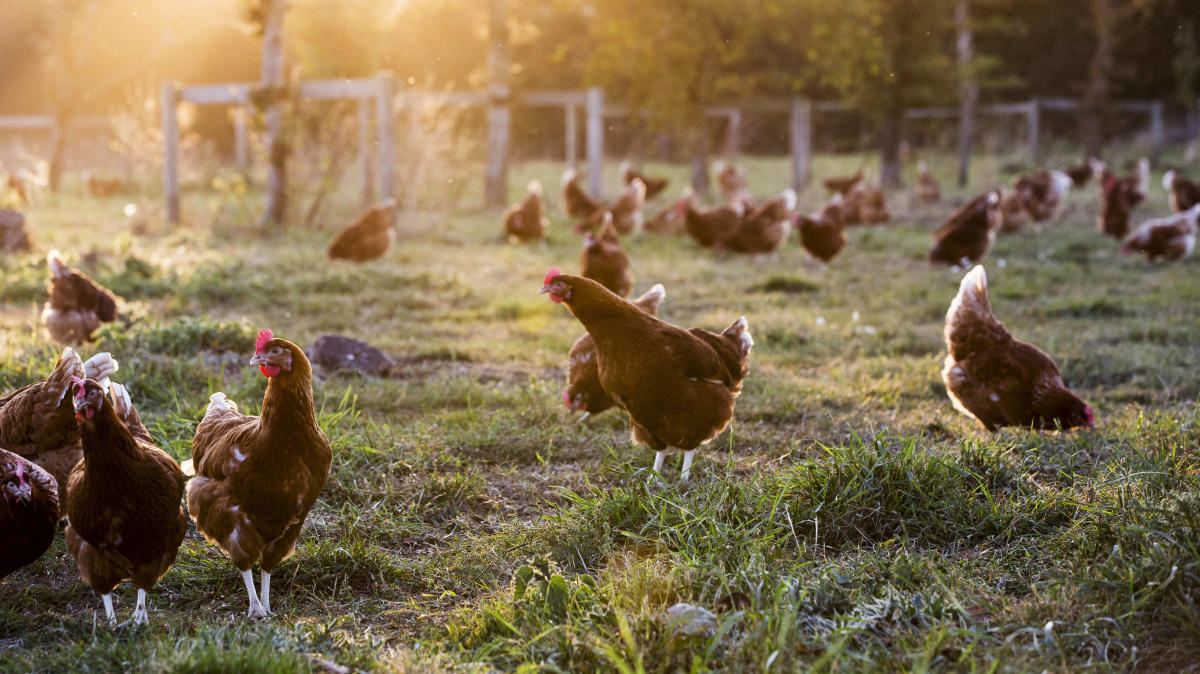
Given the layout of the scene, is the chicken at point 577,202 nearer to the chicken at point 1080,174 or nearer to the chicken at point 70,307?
the chicken at point 70,307

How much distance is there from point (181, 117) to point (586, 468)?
655 inches

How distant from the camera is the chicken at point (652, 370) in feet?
12.7

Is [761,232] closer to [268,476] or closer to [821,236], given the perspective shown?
[821,236]

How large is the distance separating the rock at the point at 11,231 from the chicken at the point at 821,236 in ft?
29.9

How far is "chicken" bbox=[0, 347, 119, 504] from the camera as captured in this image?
138 inches

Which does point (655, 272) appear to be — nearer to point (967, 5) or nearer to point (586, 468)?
point (586, 468)

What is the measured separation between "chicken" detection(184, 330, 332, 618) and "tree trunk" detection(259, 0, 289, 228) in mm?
10536

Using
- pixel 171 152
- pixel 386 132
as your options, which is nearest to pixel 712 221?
pixel 386 132

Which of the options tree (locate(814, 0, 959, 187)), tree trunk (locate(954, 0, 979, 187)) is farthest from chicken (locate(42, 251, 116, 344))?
tree trunk (locate(954, 0, 979, 187))

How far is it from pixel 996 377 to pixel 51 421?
436 centimetres

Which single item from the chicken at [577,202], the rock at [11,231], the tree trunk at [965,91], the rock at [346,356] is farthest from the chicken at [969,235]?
the tree trunk at [965,91]

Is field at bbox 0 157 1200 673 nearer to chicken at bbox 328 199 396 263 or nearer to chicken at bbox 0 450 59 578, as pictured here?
chicken at bbox 0 450 59 578

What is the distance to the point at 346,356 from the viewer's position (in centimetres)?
580

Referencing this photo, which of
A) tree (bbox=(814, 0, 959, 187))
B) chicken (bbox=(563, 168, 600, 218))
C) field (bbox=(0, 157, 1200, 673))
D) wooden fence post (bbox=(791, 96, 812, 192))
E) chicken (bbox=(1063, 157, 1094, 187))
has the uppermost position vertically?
tree (bbox=(814, 0, 959, 187))
